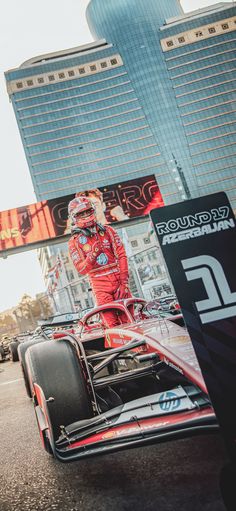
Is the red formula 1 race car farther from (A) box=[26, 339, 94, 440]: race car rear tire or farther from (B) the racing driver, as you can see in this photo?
(B) the racing driver

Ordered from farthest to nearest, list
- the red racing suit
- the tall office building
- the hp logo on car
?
the tall office building < the red racing suit < the hp logo on car

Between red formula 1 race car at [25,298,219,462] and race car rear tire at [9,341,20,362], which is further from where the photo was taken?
race car rear tire at [9,341,20,362]

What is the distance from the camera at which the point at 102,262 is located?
5402 millimetres

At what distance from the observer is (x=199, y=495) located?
146 cm

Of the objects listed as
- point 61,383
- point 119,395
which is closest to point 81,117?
point 119,395

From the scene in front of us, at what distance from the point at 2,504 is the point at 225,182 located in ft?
327

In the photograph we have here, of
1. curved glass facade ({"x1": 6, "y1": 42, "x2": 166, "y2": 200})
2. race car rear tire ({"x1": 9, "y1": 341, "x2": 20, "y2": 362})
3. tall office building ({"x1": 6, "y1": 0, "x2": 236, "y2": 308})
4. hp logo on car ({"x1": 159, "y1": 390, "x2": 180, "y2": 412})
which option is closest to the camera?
hp logo on car ({"x1": 159, "y1": 390, "x2": 180, "y2": 412})

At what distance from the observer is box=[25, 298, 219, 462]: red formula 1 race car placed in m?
1.66

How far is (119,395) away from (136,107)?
352 feet

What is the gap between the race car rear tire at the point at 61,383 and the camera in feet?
7.12

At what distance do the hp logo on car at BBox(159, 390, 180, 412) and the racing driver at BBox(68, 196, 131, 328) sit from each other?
3304 millimetres

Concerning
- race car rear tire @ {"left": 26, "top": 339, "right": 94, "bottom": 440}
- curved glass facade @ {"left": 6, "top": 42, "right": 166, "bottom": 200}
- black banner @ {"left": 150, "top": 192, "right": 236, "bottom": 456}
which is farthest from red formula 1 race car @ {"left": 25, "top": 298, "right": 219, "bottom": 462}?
curved glass facade @ {"left": 6, "top": 42, "right": 166, "bottom": 200}

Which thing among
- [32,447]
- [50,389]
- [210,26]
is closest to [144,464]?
[50,389]

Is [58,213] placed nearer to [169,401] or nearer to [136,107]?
[169,401]
